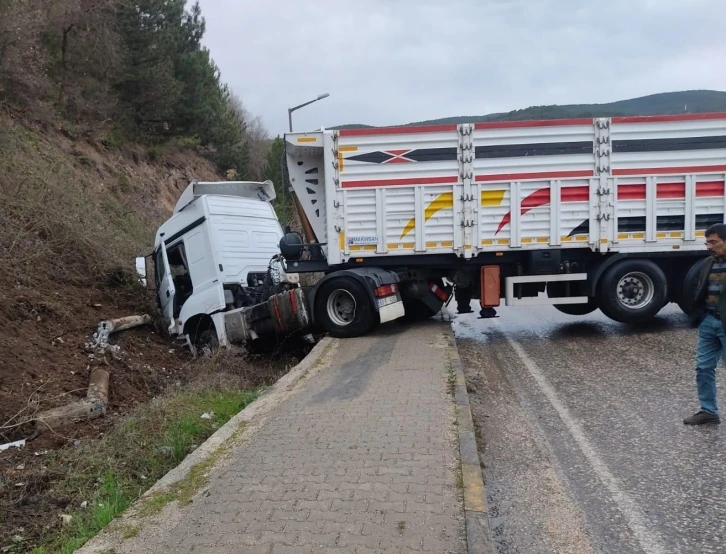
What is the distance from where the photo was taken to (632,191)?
377 inches

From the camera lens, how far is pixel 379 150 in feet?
32.1

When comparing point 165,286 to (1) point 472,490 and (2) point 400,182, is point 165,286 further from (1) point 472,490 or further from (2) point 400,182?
(1) point 472,490

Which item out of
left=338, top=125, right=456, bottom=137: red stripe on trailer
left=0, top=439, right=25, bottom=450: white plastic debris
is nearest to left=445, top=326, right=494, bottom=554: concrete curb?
left=0, top=439, right=25, bottom=450: white plastic debris

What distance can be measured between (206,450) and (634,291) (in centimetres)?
747

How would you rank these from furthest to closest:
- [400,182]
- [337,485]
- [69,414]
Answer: [400,182] → [69,414] → [337,485]

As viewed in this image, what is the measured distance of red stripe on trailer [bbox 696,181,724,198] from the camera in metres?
9.55

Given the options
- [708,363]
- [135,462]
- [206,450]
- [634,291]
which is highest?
[634,291]

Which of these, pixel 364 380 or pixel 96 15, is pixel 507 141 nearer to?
pixel 364 380

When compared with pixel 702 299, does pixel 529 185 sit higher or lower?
higher

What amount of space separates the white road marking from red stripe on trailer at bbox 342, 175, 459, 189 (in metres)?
3.89

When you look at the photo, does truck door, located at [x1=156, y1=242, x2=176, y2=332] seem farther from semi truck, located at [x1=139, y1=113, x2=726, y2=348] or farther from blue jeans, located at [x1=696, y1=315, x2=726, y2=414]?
blue jeans, located at [x1=696, y1=315, x2=726, y2=414]

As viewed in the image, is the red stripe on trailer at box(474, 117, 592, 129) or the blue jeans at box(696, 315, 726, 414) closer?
the blue jeans at box(696, 315, 726, 414)

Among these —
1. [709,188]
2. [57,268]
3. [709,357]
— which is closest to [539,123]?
[709,188]

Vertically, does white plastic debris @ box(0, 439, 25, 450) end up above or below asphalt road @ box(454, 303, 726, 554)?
below
